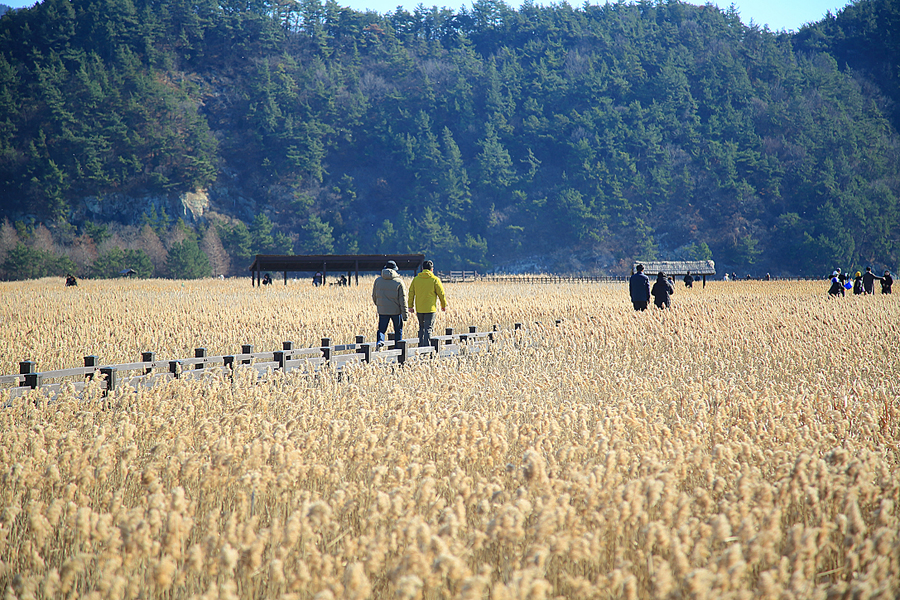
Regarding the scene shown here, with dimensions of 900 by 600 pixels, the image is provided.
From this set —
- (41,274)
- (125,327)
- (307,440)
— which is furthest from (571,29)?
(307,440)

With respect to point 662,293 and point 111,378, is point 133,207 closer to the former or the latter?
point 662,293

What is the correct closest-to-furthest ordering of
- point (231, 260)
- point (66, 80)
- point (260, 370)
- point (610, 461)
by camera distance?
point (610, 461) → point (260, 370) → point (231, 260) → point (66, 80)

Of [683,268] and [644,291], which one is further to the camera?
[683,268]

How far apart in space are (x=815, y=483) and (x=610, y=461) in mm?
1093

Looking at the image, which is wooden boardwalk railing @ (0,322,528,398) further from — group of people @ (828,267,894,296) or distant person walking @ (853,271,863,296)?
distant person walking @ (853,271,863,296)

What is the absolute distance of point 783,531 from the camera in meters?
3.82

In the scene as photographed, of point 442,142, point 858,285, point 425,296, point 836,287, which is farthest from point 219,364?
point 442,142

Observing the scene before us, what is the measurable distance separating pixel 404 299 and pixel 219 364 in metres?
3.19

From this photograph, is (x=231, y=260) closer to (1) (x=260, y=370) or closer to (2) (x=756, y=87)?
(1) (x=260, y=370)

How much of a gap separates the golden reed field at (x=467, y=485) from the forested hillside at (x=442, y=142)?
216 ft

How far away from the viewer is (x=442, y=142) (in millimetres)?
92062

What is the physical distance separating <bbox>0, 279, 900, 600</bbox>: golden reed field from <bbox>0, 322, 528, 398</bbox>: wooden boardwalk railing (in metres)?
0.62

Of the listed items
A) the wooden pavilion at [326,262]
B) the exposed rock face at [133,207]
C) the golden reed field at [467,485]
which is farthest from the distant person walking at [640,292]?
the exposed rock face at [133,207]

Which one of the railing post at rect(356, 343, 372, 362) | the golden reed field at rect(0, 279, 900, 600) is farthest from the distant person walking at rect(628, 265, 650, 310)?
the railing post at rect(356, 343, 372, 362)
